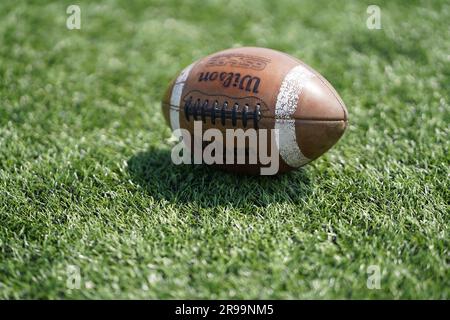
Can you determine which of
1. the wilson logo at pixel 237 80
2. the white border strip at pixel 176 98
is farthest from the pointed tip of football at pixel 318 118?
the white border strip at pixel 176 98

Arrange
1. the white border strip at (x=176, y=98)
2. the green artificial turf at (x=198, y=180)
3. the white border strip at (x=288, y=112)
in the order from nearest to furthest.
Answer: the green artificial turf at (x=198, y=180) → the white border strip at (x=288, y=112) → the white border strip at (x=176, y=98)

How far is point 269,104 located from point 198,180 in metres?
0.57

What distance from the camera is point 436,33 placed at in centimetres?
432

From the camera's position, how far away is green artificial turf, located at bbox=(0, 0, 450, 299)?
2207 millimetres

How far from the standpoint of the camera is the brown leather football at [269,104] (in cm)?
255

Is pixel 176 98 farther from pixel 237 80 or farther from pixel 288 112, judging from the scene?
pixel 288 112

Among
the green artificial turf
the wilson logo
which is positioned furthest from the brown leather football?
the green artificial turf

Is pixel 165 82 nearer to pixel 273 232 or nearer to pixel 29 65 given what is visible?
pixel 29 65

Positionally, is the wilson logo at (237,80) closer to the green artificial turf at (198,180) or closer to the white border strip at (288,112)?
the white border strip at (288,112)

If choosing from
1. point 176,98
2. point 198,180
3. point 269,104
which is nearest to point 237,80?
point 269,104

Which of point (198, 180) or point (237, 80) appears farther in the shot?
point (198, 180)

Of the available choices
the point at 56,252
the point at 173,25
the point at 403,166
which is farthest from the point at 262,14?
the point at 56,252

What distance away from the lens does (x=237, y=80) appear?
2.62 metres
